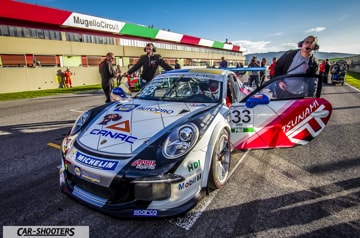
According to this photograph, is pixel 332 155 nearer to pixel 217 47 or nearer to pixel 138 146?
pixel 138 146

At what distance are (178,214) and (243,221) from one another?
627mm

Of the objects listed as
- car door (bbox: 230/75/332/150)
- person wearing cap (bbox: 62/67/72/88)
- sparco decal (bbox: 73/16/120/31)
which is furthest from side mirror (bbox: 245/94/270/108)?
sparco decal (bbox: 73/16/120/31)

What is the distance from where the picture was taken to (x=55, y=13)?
16.2 m

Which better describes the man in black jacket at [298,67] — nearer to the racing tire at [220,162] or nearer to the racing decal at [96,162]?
the racing tire at [220,162]

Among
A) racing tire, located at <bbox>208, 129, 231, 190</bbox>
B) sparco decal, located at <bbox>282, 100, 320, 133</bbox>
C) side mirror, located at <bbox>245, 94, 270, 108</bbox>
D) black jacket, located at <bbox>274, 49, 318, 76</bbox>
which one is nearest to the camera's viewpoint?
racing tire, located at <bbox>208, 129, 231, 190</bbox>

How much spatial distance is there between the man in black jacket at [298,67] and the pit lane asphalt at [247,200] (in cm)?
104

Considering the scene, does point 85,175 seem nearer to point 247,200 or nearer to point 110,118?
point 110,118

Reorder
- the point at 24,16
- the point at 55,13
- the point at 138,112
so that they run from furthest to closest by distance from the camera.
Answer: the point at 55,13, the point at 24,16, the point at 138,112

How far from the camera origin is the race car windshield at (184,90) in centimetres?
300

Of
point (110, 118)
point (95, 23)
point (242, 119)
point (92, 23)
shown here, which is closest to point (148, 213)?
point (110, 118)

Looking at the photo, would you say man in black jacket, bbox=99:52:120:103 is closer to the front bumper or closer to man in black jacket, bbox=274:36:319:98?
man in black jacket, bbox=274:36:319:98

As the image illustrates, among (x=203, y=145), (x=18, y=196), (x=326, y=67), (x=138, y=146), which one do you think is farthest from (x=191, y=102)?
(x=326, y=67)

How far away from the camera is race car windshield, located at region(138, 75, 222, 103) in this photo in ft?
9.86

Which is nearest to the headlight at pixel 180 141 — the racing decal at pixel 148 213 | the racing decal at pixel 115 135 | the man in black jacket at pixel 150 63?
the racing decal at pixel 115 135
